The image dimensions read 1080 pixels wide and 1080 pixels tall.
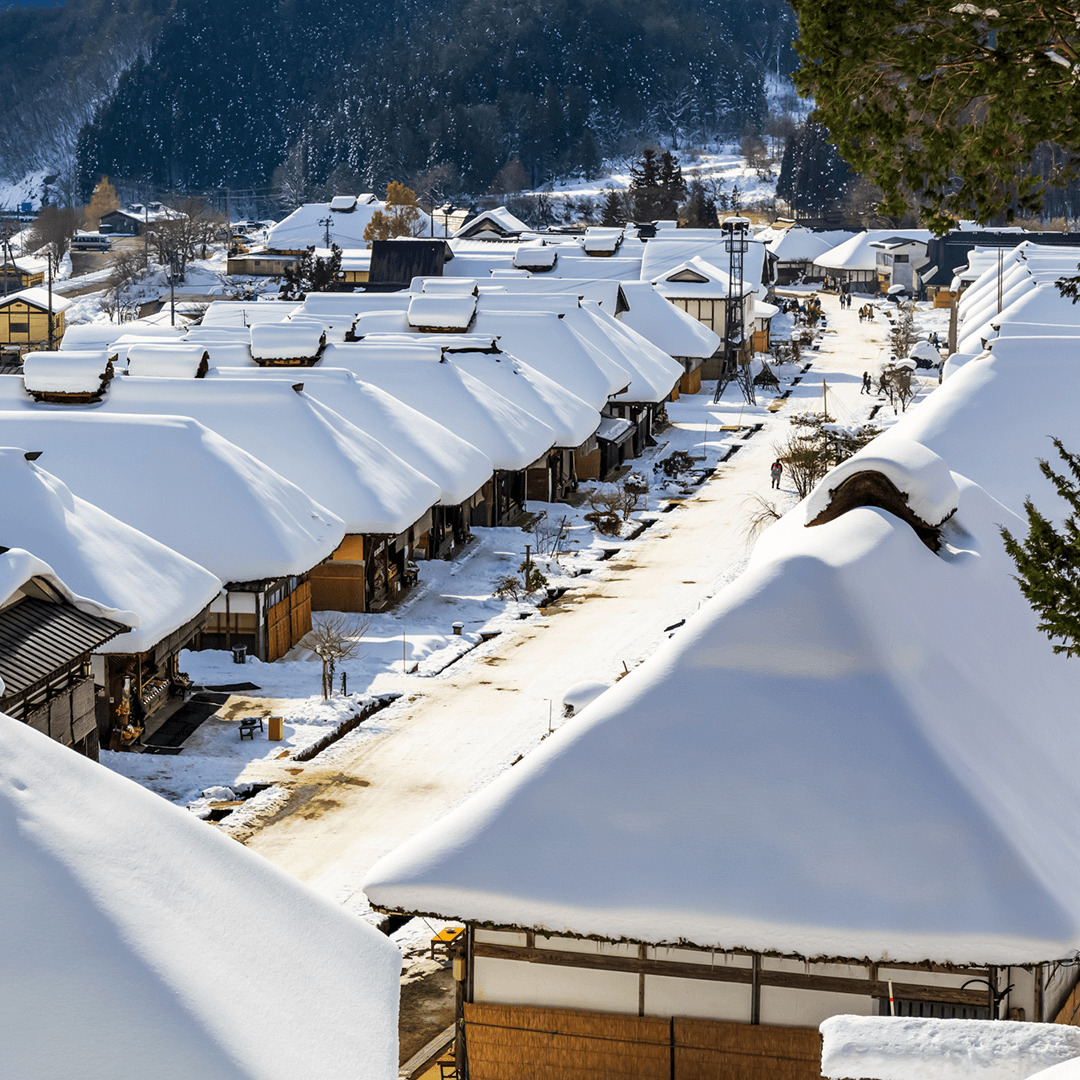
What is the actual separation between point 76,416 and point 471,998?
19.2m

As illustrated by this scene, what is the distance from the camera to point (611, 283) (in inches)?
2379

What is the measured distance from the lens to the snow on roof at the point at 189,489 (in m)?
26.3

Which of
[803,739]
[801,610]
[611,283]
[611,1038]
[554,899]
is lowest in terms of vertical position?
[611,1038]

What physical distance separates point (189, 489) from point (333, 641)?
153 inches

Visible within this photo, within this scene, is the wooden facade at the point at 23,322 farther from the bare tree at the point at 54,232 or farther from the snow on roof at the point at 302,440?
the snow on roof at the point at 302,440

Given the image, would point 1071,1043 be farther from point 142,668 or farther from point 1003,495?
point 142,668

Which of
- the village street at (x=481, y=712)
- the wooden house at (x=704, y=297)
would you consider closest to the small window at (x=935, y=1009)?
the village street at (x=481, y=712)

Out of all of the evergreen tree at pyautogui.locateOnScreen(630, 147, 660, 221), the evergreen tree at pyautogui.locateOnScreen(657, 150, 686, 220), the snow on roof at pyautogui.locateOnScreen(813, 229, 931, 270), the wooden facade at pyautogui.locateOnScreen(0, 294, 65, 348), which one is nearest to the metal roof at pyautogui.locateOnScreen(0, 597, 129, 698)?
the wooden facade at pyautogui.locateOnScreen(0, 294, 65, 348)

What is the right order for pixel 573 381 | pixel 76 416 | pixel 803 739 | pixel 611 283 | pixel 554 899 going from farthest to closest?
pixel 611 283 < pixel 573 381 < pixel 76 416 < pixel 803 739 < pixel 554 899

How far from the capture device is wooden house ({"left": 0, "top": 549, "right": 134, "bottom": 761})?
18.4 meters

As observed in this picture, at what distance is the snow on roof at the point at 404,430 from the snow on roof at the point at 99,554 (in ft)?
34.1

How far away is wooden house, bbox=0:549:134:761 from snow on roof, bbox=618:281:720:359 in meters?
42.7

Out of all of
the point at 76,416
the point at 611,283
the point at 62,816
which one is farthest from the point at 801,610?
the point at 611,283

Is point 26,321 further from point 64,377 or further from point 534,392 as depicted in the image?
point 64,377
